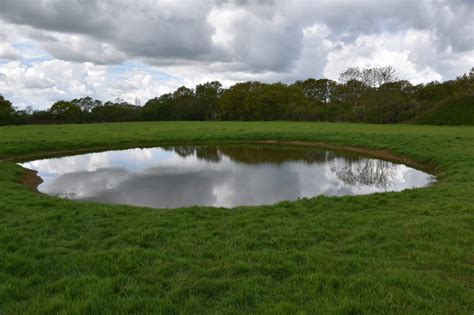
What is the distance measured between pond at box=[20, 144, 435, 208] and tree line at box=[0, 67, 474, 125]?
38.7 m

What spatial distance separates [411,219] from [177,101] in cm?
8875

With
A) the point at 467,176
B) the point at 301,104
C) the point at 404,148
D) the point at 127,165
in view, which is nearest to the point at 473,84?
the point at 301,104

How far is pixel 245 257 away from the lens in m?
6.12

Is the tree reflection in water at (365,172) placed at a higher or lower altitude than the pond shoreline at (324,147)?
lower

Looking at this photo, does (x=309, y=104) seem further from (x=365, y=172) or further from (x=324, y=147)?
(x=365, y=172)

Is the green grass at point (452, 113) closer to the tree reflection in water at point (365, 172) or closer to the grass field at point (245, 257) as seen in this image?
the tree reflection in water at point (365, 172)

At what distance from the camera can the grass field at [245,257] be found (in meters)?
4.56

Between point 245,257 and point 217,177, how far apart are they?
11.2m

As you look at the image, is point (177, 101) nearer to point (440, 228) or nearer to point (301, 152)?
point (301, 152)

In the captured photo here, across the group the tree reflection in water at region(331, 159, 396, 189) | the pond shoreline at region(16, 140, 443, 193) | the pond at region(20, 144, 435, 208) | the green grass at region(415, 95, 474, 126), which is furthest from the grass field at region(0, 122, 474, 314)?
the green grass at region(415, 95, 474, 126)

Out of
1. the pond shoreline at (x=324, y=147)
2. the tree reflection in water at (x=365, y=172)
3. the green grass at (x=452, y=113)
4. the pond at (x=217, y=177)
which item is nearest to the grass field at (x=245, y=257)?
the pond at (x=217, y=177)

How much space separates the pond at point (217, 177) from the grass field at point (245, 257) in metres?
3.13

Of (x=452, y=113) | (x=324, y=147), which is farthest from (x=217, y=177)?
(x=452, y=113)

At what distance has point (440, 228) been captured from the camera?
24.3 feet
